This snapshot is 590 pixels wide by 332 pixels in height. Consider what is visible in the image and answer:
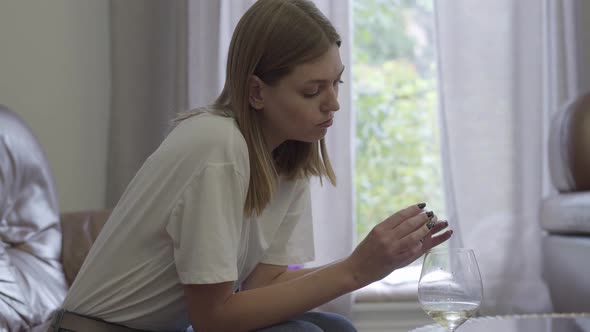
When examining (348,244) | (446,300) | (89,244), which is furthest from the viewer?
(348,244)

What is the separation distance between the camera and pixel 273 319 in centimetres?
123

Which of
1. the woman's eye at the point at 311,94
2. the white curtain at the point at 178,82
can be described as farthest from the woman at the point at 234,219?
the white curtain at the point at 178,82

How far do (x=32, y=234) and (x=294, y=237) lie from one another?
83cm

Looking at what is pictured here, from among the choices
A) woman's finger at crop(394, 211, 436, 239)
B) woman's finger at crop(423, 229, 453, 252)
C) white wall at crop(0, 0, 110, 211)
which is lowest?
woman's finger at crop(423, 229, 453, 252)

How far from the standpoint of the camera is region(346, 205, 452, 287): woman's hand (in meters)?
1.15

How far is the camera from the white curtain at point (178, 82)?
8.82 feet

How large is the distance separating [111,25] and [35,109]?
1.33 feet

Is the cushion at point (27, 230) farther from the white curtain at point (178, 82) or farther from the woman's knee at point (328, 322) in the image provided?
the woman's knee at point (328, 322)

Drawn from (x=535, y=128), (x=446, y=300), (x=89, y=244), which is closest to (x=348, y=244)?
(x=535, y=128)

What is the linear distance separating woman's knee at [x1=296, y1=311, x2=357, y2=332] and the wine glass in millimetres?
359

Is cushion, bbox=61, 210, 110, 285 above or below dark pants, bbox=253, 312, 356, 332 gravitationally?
above

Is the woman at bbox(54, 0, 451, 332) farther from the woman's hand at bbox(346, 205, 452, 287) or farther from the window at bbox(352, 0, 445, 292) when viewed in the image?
the window at bbox(352, 0, 445, 292)

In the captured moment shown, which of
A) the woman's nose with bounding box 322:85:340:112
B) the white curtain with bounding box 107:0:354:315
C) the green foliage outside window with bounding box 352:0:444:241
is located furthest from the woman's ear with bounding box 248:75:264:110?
the green foliage outside window with bounding box 352:0:444:241

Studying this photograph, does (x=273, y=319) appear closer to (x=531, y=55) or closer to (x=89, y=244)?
(x=89, y=244)
